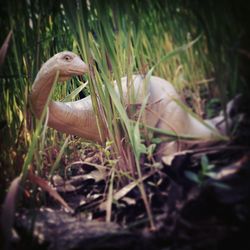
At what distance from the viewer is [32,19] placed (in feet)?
2.98

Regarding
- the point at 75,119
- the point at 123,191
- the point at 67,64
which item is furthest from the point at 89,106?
the point at 123,191

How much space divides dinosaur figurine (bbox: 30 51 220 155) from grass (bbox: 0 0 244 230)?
0.08 feet

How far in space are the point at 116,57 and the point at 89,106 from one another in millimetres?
303

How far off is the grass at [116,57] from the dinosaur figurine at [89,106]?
0.02 m

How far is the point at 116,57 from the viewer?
78 cm

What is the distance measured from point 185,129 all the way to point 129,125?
0.15 m

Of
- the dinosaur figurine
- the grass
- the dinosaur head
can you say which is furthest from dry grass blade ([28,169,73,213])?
the dinosaur head

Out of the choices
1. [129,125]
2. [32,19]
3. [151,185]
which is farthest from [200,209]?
[32,19]

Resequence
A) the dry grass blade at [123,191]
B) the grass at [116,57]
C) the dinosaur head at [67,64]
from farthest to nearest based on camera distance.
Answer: the dinosaur head at [67,64], the dry grass blade at [123,191], the grass at [116,57]

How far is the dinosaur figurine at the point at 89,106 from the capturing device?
1.95 feet

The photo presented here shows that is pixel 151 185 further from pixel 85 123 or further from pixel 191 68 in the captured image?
pixel 85 123

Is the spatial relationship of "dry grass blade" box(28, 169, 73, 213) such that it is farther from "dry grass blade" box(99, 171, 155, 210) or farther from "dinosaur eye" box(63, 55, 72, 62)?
"dinosaur eye" box(63, 55, 72, 62)

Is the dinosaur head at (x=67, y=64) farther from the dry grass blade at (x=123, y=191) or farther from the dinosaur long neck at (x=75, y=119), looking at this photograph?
the dry grass blade at (x=123, y=191)

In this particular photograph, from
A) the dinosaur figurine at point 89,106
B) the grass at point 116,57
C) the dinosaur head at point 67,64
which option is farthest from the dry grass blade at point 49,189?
the dinosaur head at point 67,64
